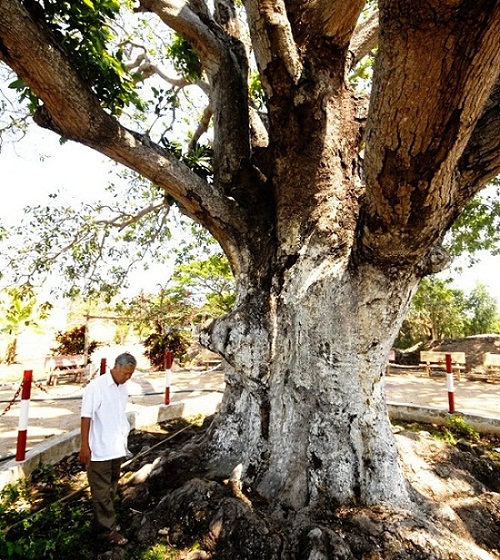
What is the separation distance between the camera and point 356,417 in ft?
9.53

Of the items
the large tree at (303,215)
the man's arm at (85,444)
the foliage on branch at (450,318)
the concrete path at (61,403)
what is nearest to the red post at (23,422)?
the concrete path at (61,403)

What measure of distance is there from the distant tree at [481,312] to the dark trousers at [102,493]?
70.0ft

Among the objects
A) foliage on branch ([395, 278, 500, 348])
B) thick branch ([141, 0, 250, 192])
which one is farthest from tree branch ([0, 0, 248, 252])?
foliage on branch ([395, 278, 500, 348])

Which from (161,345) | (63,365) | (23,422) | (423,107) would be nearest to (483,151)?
(423,107)

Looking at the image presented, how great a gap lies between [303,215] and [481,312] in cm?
2180

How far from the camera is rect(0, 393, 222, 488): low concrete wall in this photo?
3426 mm

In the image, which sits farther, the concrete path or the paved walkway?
the paved walkway

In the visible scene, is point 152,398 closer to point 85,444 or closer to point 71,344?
point 85,444

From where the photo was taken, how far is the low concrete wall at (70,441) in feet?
11.2

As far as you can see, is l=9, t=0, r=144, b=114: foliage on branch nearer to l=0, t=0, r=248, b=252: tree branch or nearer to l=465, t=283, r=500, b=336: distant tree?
l=0, t=0, r=248, b=252: tree branch

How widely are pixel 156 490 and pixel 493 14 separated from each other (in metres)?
3.81

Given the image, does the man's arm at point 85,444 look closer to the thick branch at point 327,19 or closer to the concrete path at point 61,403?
the concrete path at point 61,403

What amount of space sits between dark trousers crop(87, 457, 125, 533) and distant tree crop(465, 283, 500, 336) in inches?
840

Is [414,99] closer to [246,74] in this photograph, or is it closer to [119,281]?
[246,74]
